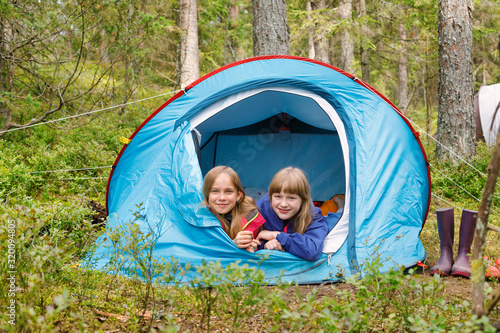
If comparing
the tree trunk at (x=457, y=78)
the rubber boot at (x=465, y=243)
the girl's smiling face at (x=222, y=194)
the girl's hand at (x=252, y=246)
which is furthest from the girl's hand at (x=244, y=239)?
the tree trunk at (x=457, y=78)

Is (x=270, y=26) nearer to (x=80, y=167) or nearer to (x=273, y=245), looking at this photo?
(x=80, y=167)

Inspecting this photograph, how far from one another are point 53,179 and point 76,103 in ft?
9.41

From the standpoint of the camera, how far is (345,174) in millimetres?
3547

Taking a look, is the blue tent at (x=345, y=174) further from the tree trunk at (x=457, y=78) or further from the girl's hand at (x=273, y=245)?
the tree trunk at (x=457, y=78)

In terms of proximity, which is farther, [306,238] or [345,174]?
[345,174]

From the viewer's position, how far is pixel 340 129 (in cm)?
335

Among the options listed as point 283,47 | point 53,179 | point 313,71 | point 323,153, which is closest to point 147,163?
point 313,71

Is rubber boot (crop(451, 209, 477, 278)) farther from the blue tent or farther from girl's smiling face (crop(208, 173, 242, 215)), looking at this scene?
girl's smiling face (crop(208, 173, 242, 215))

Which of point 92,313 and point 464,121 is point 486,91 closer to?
point 464,121

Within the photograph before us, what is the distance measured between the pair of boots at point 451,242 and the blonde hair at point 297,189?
939 mm

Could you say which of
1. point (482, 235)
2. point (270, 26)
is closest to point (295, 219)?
point (482, 235)

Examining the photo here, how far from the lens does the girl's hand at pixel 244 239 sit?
9.05 feet

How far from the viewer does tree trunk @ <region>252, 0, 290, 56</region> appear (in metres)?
5.24

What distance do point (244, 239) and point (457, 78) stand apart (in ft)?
13.5
